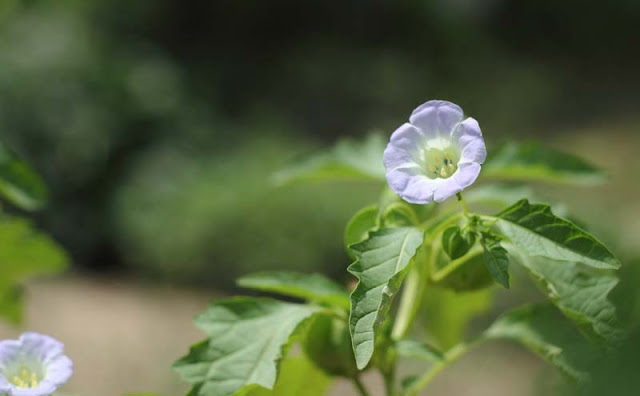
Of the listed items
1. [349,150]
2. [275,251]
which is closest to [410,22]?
[275,251]

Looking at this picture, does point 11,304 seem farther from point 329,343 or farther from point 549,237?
point 549,237

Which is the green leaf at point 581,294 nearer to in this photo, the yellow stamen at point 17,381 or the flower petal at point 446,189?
the flower petal at point 446,189

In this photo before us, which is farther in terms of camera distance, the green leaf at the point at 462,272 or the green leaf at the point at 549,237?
the green leaf at the point at 462,272

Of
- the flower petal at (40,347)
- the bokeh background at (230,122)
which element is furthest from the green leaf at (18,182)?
the bokeh background at (230,122)

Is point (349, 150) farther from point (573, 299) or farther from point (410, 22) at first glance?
→ point (410, 22)

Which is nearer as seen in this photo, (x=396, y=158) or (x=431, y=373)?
(x=396, y=158)

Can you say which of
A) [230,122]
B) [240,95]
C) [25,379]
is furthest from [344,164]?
[240,95]

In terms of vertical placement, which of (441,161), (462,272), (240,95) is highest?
(240,95)

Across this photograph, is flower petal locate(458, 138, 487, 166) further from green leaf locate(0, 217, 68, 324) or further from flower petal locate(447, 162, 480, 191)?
green leaf locate(0, 217, 68, 324)

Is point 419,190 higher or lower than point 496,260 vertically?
higher
